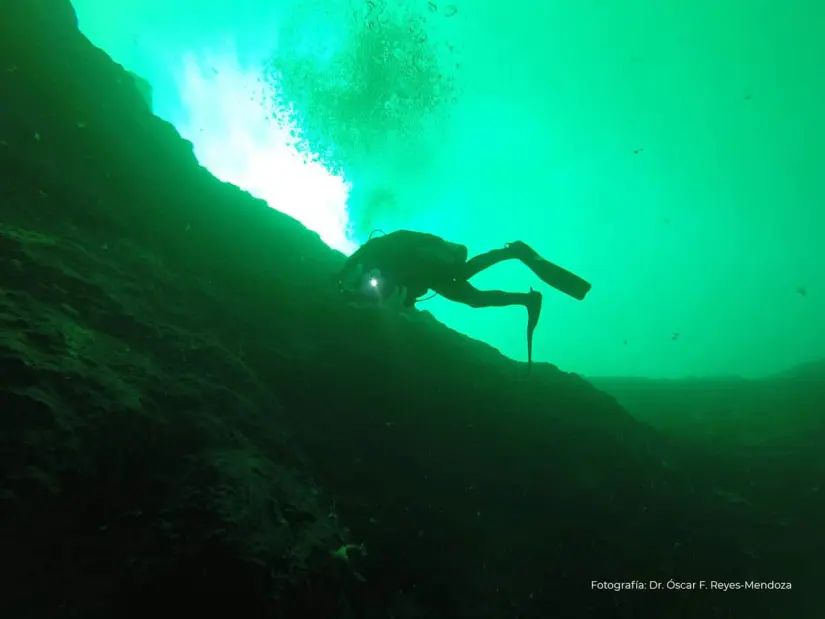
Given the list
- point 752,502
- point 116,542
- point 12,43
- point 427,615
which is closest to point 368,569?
point 427,615

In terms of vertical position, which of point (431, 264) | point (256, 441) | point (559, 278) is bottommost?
point (256, 441)

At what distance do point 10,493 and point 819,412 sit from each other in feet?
79.6

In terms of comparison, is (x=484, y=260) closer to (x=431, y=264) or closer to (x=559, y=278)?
Answer: (x=431, y=264)

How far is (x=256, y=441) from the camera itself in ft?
14.2

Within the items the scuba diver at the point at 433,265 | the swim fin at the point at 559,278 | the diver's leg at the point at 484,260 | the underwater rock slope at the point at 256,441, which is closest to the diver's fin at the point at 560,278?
the swim fin at the point at 559,278

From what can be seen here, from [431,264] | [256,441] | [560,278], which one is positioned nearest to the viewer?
[256,441]

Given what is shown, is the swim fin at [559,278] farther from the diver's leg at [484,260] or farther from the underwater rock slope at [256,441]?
the underwater rock slope at [256,441]

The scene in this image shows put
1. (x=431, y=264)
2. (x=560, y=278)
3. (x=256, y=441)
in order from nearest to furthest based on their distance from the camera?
(x=256, y=441)
(x=560, y=278)
(x=431, y=264)

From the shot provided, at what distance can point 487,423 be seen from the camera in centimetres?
759

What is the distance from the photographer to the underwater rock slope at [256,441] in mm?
2840

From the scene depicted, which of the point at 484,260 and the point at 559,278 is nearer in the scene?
the point at 559,278

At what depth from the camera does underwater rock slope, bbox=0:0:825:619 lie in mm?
2840

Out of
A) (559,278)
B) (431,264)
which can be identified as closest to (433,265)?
(431,264)

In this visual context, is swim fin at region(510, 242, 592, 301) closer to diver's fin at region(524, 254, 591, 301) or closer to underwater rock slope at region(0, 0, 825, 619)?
diver's fin at region(524, 254, 591, 301)
